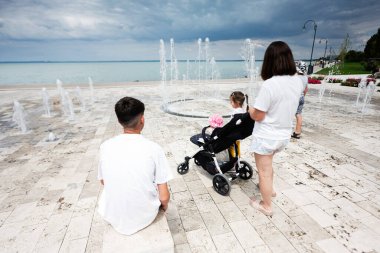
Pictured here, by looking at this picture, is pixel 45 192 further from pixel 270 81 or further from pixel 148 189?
pixel 270 81

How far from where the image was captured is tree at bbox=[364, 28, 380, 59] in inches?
2169

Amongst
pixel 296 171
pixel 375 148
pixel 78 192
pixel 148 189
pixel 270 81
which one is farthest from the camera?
pixel 375 148

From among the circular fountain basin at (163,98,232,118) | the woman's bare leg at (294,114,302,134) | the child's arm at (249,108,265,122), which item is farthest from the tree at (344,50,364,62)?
the child's arm at (249,108,265,122)

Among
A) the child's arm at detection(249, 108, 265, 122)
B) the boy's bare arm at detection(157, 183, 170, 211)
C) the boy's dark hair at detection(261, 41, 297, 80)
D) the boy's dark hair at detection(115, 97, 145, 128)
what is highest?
the boy's dark hair at detection(261, 41, 297, 80)

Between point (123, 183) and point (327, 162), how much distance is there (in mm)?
4954

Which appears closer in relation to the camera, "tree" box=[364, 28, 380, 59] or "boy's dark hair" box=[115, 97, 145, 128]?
"boy's dark hair" box=[115, 97, 145, 128]

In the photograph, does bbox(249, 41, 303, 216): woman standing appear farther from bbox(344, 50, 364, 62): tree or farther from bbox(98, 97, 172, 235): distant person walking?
bbox(344, 50, 364, 62): tree

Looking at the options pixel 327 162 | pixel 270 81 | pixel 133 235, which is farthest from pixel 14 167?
pixel 327 162

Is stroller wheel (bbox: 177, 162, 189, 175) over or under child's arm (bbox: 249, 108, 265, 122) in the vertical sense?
under

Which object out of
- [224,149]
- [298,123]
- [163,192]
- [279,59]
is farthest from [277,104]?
[298,123]

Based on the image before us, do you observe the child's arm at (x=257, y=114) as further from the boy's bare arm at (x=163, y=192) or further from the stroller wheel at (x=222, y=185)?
the boy's bare arm at (x=163, y=192)

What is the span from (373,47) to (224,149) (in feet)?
241

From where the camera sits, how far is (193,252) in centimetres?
285

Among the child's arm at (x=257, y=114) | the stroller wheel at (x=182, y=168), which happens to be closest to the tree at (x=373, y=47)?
the stroller wheel at (x=182, y=168)
